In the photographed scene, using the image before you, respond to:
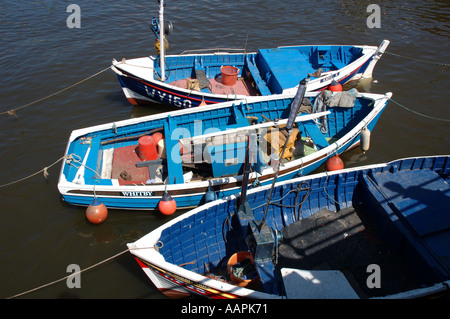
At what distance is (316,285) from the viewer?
6.52 metres

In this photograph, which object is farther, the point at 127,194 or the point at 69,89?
the point at 69,89

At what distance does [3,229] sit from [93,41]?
15.2 metres

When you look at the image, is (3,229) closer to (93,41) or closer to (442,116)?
(93,41)

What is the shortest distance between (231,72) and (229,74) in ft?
1.62

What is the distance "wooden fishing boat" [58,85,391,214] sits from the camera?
30.8 feet

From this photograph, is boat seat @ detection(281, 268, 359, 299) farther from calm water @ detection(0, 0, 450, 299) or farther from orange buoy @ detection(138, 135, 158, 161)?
orange buoy @ detection(138, 135, 158, 161)

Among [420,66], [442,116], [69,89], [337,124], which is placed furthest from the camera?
[420,66]

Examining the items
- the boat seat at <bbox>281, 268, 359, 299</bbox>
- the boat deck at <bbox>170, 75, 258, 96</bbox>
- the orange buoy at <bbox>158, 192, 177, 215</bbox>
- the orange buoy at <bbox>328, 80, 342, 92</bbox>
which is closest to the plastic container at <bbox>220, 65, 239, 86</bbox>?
the boat deck at <bbox>170, 75, 258, 96</bbox>

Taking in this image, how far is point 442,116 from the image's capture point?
15.0 metres

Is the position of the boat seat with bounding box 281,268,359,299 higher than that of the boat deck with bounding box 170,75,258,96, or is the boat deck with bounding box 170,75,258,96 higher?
the boat deck with bounding box 170,75,258,96

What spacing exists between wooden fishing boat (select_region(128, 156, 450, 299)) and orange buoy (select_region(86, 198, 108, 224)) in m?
2.91
